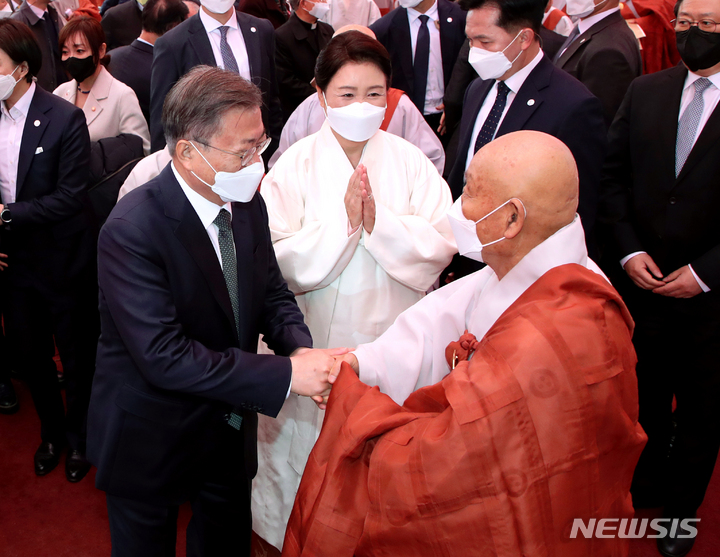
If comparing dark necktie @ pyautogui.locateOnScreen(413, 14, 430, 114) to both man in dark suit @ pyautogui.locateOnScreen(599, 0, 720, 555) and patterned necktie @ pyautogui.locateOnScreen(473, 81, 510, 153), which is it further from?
man in dark suit @ pyautogui.locateOnScreen(599, 0, 720, 555)

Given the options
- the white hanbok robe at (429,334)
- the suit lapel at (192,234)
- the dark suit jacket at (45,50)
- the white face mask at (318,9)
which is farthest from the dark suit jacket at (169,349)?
the dark suit jacket at (45,50)

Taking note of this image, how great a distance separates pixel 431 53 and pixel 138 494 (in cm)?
347

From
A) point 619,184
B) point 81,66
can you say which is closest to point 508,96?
point 619,184

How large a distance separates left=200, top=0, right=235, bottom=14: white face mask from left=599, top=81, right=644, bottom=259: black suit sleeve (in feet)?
7.27

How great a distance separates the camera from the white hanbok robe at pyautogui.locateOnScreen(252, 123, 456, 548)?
2340 mm

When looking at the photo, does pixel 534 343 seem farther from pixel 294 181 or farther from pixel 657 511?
pixel 657 511

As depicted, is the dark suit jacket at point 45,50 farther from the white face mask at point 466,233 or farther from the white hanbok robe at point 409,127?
the white face mask at point 466,233

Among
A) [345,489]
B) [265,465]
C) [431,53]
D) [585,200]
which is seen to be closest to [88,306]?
[265,465]

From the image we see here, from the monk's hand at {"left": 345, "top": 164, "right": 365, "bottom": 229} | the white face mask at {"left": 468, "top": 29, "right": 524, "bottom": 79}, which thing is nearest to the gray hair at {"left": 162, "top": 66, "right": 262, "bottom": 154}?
the monk's hand at {"left": 345, "top": 164, "right": 365, "bottom": 229}

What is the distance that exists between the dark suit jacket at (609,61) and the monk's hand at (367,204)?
1537mm

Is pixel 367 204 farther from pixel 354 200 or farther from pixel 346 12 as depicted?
pixel 346 12

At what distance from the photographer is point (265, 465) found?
2664mm

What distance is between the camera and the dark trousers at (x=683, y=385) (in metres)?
2.68

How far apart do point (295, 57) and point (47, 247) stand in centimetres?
249
